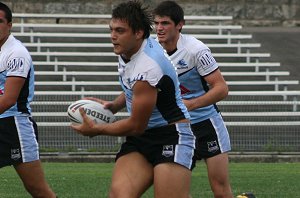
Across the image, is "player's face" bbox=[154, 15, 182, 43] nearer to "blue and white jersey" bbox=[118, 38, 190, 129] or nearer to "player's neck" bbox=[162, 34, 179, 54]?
"player's neck" bbox=[162, 34, 179, 54]

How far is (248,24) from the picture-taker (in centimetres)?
3012

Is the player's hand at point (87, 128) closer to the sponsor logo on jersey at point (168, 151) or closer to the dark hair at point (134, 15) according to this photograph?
the sponsor logo on jersey at point (168, 151)

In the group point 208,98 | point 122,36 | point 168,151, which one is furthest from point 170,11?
point 168,151

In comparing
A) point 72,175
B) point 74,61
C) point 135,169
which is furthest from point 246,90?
point 135,169

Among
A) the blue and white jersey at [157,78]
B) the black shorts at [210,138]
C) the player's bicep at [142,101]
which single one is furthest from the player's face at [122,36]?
the black shorts at [210,138]

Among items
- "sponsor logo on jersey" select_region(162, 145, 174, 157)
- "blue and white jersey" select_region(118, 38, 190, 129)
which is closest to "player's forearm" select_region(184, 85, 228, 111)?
"blue and white jersey" select_region(118, 38, 190, 129)

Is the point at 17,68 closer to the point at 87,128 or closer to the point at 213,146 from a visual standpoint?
the point at 87,128

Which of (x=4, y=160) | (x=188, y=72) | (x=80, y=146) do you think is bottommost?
(x=80, y=146)

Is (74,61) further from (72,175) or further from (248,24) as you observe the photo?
(72,175)

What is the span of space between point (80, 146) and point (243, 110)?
3.67 metres

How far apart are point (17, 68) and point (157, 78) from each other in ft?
6.31

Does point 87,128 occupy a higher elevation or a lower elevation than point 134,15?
lower

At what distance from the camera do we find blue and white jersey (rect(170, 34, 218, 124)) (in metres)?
9.46

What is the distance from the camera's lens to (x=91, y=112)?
7.72m
